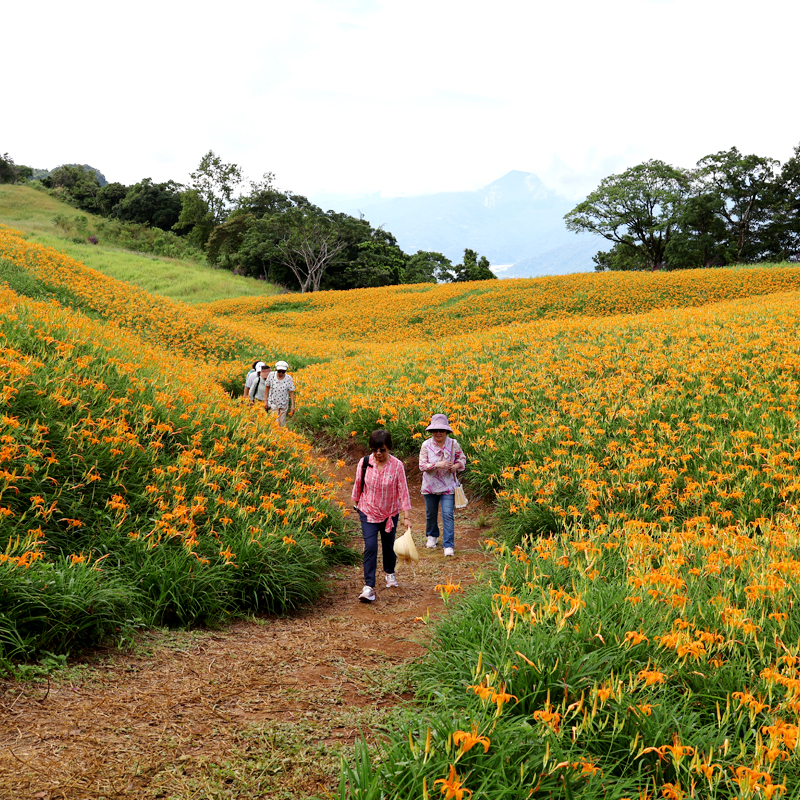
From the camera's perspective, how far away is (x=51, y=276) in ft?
46.3

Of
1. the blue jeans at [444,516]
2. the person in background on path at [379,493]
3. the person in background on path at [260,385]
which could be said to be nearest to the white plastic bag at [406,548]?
the person in background on path at [379,493]

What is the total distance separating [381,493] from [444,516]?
1.24 metres

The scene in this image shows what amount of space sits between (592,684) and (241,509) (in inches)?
126

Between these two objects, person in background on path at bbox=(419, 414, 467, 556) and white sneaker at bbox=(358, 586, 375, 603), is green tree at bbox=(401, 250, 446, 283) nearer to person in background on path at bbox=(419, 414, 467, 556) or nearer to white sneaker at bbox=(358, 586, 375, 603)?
person in background on path at bbox=(419, 414, 467, 556)

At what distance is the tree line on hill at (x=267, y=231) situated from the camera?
138 feet

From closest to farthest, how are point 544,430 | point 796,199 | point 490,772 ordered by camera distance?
point 490,772 < point 544,430 < point 796,199

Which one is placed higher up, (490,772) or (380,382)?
(380,382)

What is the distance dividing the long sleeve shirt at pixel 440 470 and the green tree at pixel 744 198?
124ft

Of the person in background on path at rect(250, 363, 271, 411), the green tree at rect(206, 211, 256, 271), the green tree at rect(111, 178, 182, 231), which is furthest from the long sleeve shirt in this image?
the green tree at rect(111, 178, 182, 231)

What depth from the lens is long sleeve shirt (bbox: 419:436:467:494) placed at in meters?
6.07

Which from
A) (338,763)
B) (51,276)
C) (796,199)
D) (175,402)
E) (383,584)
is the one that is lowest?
(383,584)

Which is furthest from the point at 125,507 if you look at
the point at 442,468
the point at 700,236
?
the point at 700,236

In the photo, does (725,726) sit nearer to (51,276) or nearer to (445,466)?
(445,466)

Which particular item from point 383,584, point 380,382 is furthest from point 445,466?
point 380,382
